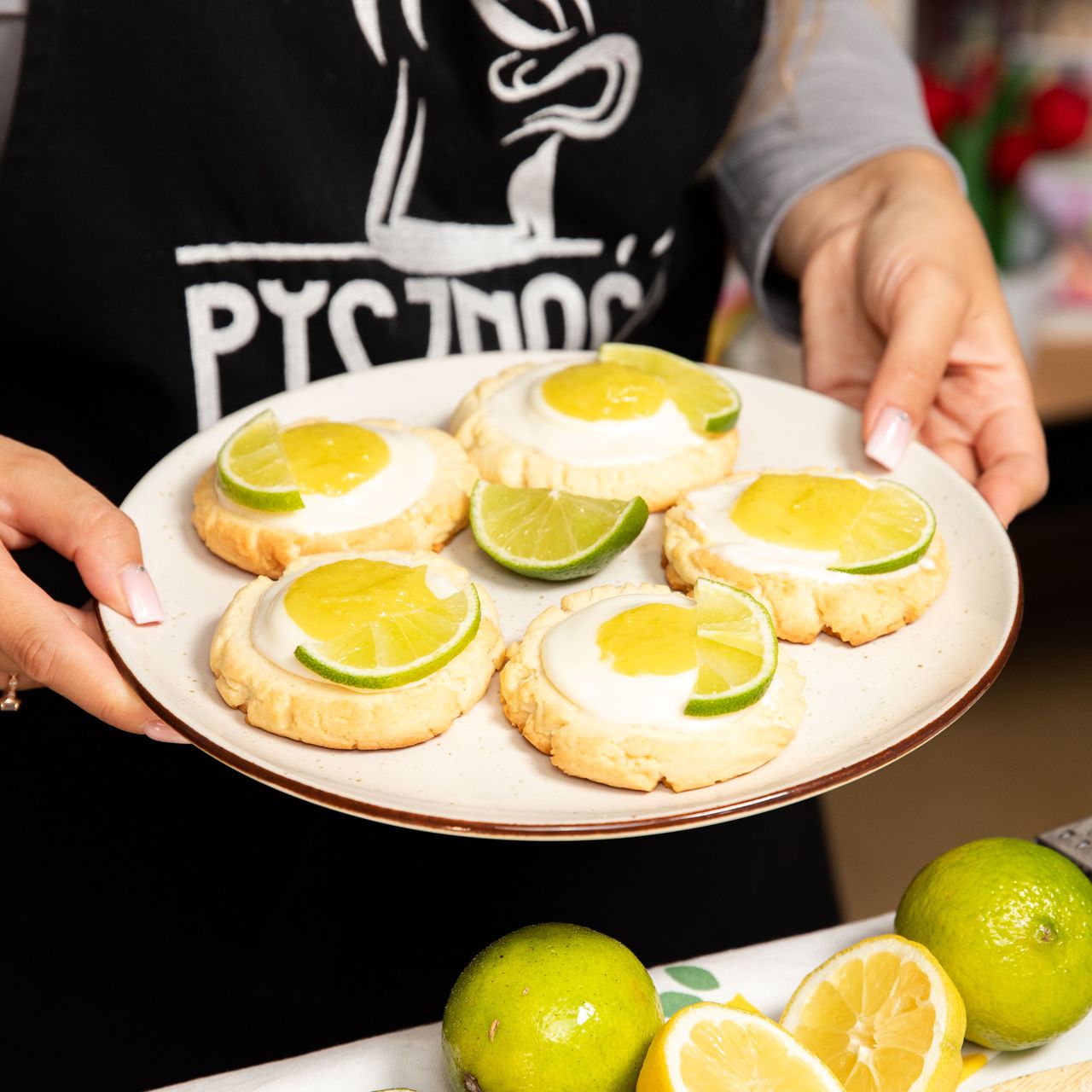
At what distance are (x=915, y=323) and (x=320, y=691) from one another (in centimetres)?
127

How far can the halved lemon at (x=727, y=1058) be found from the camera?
1.26m

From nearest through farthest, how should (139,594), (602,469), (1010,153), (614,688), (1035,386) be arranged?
(614,688), (139,594), (602,469), (1010,153), (1035,386)

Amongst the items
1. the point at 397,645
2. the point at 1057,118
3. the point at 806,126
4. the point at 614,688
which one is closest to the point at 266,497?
the point at 397,645

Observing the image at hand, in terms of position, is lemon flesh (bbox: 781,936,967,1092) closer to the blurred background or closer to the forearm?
the forearm

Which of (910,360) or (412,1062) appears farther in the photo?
(910,360)

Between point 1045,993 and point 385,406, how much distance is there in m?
1.43

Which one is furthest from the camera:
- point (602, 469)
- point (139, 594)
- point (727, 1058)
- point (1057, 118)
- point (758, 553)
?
point (1057, 118)

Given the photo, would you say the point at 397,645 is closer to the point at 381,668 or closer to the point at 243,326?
the point at 381,668

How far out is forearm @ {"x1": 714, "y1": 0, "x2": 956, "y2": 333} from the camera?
8.33ft

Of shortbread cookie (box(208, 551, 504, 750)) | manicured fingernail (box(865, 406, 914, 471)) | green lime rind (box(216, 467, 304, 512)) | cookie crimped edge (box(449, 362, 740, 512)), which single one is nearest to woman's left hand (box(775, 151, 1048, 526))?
manicured fingernail (box(865, 406, 914, 471))

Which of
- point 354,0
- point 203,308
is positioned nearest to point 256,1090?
point 203,308

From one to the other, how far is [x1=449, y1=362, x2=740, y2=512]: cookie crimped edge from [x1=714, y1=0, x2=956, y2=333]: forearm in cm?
72

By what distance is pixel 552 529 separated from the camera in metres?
1.82

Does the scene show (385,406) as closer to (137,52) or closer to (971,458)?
(137,52)
